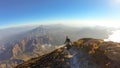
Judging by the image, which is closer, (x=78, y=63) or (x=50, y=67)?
(x=78, y=63)

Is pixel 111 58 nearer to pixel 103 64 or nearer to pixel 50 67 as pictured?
pixel 103 64

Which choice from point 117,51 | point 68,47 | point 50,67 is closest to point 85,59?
point 117,51

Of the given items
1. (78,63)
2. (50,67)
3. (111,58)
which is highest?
(111,58)

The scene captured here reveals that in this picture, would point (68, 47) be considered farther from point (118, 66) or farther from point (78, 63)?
point (118, 66)

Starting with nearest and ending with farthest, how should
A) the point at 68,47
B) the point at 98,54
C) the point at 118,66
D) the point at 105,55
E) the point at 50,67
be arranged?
the point at 118,66
the point at 105,55
the point at 98,54
the point at 50,67
the point at 68,47

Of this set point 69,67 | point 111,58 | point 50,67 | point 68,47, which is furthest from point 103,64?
point 68,47

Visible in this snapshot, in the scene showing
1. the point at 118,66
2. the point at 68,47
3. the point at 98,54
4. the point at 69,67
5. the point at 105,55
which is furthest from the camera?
the point at 68,47

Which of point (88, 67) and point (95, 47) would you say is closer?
point (88, 67)

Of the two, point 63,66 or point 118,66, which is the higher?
point 118,66

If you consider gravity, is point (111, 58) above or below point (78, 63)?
above
